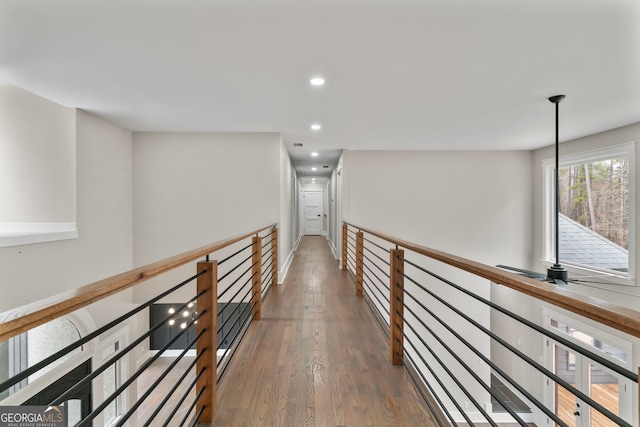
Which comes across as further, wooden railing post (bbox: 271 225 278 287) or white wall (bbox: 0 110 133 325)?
wooden railing post (bbox: 271 225 278 287)

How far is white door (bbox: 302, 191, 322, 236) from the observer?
11453 mm

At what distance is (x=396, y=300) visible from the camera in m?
2.05

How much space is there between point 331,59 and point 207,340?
2.04m

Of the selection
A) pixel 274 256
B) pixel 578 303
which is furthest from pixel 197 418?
pixel 274 256

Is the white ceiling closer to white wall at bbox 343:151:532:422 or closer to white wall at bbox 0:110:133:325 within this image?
white wall at bbox 0:110:133:325

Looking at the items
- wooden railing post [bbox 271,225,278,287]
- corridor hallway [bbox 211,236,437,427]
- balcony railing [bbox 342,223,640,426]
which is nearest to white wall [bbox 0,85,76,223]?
wooden railing post [bbox 271,225,278,287]

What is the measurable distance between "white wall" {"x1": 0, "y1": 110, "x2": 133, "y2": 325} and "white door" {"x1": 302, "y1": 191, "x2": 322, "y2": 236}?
7.37m

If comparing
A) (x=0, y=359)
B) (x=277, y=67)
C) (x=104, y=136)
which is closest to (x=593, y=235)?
(x=277, y=67)

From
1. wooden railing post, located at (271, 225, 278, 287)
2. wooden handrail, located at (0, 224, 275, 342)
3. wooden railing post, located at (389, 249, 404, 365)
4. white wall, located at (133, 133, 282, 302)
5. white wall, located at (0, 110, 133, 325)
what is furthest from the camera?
white wall, located at (133, 133, 282, 302)

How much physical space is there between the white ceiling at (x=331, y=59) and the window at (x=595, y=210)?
72 centimetres

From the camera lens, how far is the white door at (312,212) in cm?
1145

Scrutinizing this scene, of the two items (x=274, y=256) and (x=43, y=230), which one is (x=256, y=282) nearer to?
(x=274, y=256)

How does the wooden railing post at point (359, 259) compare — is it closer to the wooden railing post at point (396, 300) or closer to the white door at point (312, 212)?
the wooden railing post at point (396, 300)

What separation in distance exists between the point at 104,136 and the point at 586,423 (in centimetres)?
722
